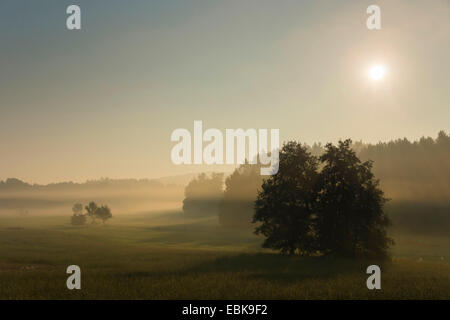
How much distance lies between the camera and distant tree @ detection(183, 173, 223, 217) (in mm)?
163500

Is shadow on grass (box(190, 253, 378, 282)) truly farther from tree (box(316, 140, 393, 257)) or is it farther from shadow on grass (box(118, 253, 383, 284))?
tree (box(316, 140, 393, 257))

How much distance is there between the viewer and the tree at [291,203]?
37938 mm

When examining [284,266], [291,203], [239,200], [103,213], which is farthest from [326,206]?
[103,213]

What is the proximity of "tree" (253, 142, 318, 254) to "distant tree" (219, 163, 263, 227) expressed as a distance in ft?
211

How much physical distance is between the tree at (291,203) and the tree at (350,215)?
64.1 inches

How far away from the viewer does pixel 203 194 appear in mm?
170000

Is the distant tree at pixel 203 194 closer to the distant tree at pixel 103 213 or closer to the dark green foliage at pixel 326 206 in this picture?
the distant tree at pixel 103 213

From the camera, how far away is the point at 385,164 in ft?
363

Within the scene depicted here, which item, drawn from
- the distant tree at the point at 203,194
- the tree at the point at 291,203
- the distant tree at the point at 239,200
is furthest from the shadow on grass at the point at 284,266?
the distant tree at the point at 203,194

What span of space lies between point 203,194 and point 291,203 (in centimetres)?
13320

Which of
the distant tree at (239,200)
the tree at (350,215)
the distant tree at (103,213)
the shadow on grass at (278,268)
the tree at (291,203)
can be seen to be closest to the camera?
the shadow on grass at (278,268)
